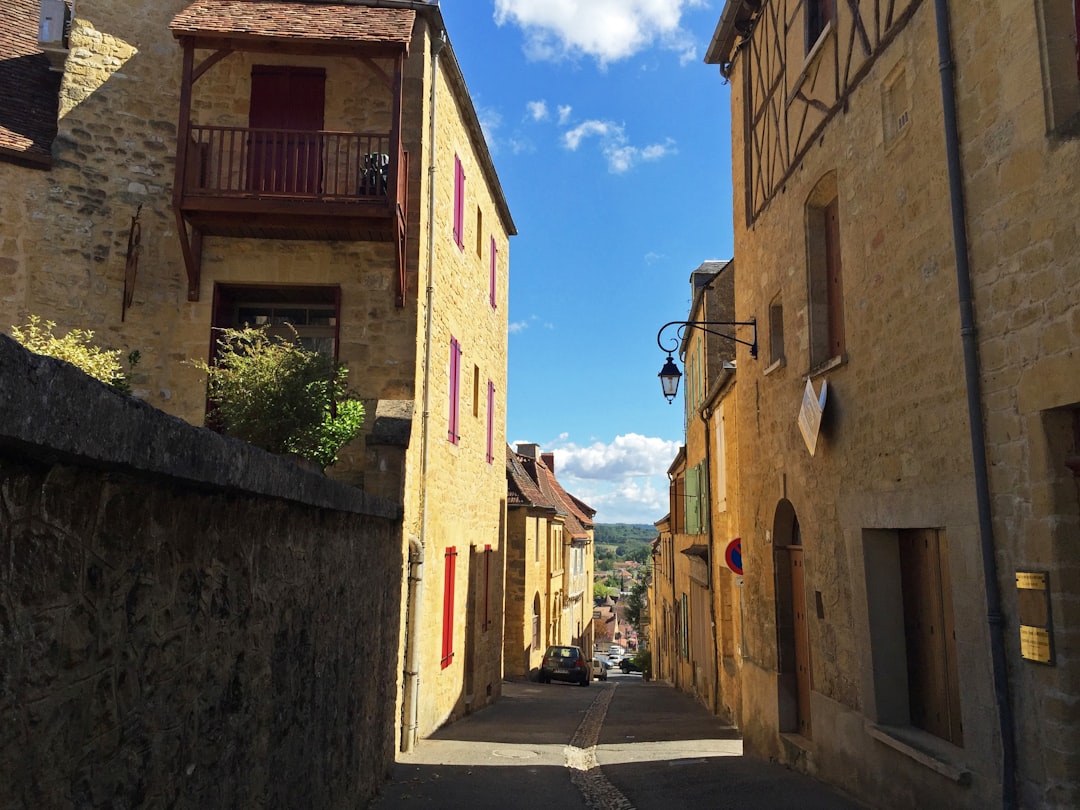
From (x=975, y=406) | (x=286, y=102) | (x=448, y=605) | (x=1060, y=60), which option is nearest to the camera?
(x=1060, y=60)

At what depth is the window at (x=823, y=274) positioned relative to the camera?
313 inches

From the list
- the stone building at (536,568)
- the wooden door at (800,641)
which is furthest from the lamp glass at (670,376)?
the stone building at (536,568)

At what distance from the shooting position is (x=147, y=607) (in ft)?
8.82

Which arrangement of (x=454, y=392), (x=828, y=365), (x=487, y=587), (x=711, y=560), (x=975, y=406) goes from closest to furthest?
(x=975, y=406)
(x=828, y=365)
(x=454, y=392)
(x=487, y=587)
(x=711, y=560)

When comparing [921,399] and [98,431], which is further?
[921,399]

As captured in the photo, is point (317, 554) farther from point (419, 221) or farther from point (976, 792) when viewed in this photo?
point (419, 221)

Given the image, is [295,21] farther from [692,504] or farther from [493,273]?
[692,504]

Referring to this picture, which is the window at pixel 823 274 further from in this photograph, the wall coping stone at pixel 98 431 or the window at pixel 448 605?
the wall coping stone at pixel 98 431

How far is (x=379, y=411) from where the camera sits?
9336 mm

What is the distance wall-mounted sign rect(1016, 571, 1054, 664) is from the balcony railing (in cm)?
688

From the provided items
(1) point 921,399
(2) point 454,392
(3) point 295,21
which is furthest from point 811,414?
(3) point 295,21

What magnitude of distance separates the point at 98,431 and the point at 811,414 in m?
6.70

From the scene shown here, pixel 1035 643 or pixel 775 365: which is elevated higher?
pixel 775 365

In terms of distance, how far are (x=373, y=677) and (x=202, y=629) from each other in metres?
4.02
